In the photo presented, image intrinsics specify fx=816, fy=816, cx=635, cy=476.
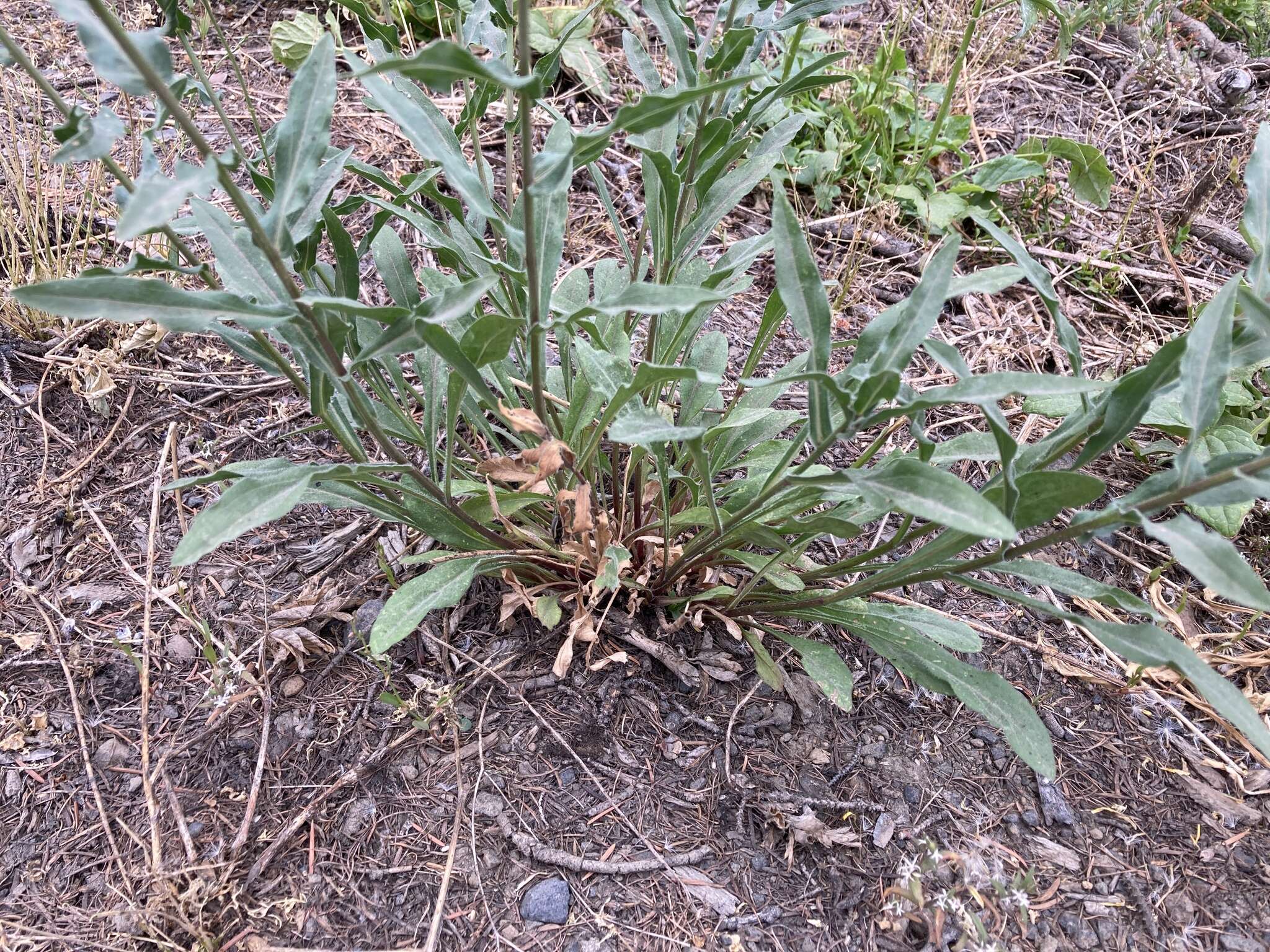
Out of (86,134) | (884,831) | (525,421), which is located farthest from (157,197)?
(884,831)

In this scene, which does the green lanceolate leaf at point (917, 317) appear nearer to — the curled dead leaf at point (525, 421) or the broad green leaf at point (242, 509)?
the curled dead leaf at point (525, 421)

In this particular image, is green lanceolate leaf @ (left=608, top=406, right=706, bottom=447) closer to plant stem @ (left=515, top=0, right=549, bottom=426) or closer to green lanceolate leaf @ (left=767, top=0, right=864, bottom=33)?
plant stem @ (left=515, top=0, right=549, bottom=426)

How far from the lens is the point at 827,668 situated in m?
1.53

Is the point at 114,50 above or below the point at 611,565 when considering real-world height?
above

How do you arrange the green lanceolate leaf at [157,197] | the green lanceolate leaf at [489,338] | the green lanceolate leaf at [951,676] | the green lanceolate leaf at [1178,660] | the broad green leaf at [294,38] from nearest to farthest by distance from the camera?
the green lanceolate leaf at [157,197], the green lanceolate leaf at [1178,660], the green lanceolate leaf at [489,338], the green lanceolate leaf at [951,676], the broad green leaf at [294,38]

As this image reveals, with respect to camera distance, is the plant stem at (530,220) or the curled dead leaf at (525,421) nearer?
the plant stem at (530,220)

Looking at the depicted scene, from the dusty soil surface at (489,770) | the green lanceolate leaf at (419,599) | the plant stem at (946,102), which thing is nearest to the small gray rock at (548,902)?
the dusty soil surface at (489,770)

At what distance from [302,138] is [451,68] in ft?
1.05

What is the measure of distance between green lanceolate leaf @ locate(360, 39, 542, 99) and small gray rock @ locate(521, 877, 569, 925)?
1.29 m

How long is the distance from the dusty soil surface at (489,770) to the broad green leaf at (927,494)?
2.39 feet

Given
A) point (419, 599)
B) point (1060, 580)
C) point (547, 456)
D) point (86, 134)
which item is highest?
Result: point (86, 134)

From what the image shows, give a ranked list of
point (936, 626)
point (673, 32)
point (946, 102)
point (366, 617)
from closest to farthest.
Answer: point (673, 32) → point (936, 626) → point (366, 617) → point (946, 102)

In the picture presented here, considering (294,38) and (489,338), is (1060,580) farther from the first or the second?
(294,38)

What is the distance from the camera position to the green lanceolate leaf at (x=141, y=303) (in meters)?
0.95
